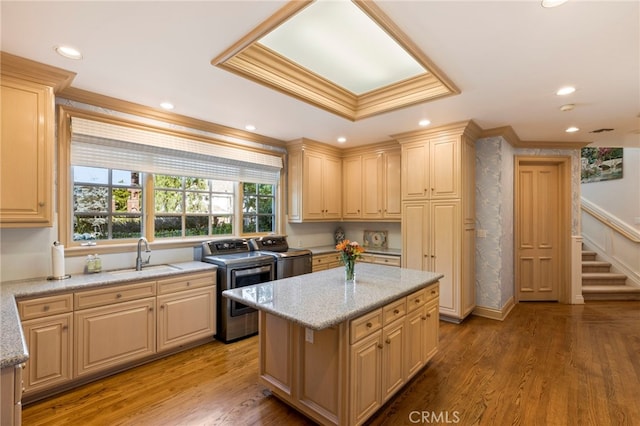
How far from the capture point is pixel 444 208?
12.6 feet

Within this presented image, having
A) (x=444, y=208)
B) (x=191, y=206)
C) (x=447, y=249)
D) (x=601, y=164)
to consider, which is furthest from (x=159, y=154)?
(x=601, y=164)

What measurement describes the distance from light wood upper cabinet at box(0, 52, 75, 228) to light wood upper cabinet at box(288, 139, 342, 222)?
279 cm

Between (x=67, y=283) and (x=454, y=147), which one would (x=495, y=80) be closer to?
(x=454, y=147)

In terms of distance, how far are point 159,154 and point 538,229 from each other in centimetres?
572

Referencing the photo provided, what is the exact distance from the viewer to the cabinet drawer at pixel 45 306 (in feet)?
7.04

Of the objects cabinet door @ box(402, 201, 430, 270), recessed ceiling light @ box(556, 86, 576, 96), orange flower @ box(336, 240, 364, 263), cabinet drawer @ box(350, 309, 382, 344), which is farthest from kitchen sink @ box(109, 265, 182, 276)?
recessed ceiling light @ box(556, 86, 576, 96)

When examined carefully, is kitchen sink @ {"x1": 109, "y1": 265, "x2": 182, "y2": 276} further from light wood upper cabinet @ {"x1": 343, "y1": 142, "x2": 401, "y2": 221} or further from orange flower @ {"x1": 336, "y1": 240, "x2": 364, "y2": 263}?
light wood upper cabinet @ {"x1": 343, "y1": 142, "x2": 401, "y2": 221}

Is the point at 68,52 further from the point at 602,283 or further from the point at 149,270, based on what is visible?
the point at 602,283

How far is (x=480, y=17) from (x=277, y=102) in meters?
1.86

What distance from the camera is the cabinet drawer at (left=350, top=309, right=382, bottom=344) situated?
1816 mm

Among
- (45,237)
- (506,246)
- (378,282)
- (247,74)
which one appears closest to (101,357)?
(45,237)

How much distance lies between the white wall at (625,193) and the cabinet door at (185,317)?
727 centimetres

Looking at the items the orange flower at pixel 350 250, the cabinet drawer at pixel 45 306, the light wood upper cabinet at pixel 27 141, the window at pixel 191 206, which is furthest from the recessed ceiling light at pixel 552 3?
the cabinet drawer at pixel 45 306

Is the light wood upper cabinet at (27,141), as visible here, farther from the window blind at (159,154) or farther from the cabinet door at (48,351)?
the cabinet door at (48,351)
